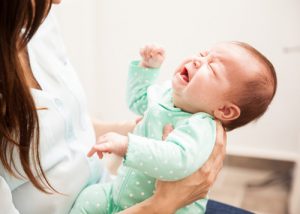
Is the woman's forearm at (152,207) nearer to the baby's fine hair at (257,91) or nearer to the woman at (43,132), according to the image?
the woman at (43,132)

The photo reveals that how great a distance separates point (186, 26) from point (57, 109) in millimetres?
1446

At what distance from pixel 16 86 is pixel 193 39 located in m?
1.64

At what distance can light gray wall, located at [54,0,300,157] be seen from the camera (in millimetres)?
2037

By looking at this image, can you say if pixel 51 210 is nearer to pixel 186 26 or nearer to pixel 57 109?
pixel 57 109

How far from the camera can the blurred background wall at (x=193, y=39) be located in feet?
6.69

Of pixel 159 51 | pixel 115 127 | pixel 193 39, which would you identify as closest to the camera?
pixel 159 51

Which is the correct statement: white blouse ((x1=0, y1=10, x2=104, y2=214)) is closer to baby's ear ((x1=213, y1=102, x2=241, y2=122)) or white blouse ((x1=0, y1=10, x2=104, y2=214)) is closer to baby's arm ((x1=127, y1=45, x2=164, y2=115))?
baby's arm ((x1=127, y1=45, x2=164, y2=115))

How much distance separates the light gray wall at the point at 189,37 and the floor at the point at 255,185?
0.17 meters

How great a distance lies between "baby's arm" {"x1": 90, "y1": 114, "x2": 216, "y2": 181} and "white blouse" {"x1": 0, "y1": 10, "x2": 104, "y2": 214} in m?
0.15

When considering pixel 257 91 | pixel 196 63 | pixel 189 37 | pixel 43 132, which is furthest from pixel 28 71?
pixel 189 37

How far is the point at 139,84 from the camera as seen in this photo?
100cm

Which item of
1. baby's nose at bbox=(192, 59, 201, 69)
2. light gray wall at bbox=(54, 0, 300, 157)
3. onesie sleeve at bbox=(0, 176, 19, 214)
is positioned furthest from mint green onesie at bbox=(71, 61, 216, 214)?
light gray wall at bbox=(54, 0, 300, 157)

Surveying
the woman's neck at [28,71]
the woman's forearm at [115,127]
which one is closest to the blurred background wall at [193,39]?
the woman's forearm at [115,127]

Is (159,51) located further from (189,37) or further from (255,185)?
(255,185)
